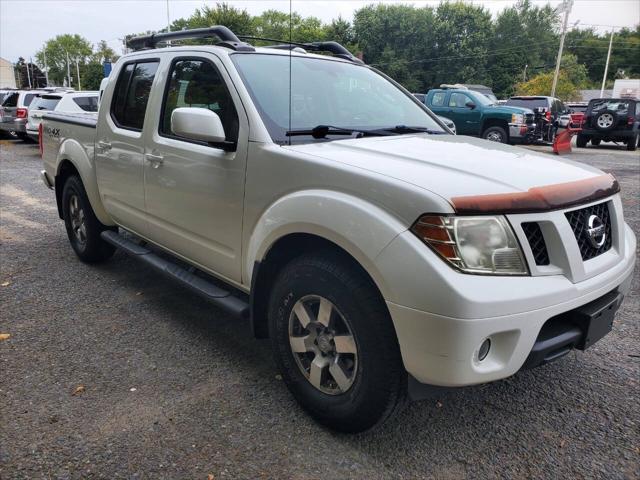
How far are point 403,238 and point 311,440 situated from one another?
1.13 m

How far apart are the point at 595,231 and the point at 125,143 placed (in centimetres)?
318

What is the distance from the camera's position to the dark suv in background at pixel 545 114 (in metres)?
16.5

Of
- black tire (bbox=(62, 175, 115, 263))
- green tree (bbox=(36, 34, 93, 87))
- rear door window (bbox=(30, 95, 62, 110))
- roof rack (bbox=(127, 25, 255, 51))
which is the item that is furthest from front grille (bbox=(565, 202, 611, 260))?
green tree (bbox=(36, 34, 93, 87))

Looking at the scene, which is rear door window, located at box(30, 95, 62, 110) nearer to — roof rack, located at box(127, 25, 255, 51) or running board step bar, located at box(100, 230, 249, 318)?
roof rack, located at box(127, 25, 255, 51)

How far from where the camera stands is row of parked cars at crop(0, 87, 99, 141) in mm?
13633

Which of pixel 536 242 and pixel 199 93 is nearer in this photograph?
pixel 536 242

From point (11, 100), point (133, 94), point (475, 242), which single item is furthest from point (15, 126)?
point (475, 242)

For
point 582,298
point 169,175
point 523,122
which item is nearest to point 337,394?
point 582,298

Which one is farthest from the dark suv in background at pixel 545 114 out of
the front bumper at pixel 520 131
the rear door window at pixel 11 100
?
the rear door window at pixel 11 100

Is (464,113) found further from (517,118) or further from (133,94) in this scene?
(133,94)

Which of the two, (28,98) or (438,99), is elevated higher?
(438,99)

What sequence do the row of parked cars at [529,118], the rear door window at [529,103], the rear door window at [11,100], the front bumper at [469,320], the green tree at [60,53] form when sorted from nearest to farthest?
the front bumper at [469,320] → the row of parked cars at [529,118] → the rear door window at [11,100] → the rear door window at [529,103] → the green tree at [60,53]

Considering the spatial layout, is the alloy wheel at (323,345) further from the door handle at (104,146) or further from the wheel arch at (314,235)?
the door handle at (104,146)

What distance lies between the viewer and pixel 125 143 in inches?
154
